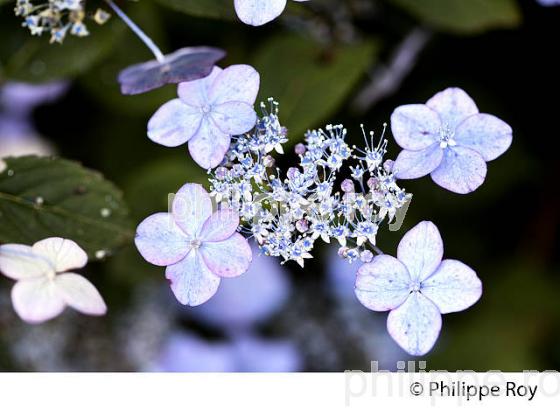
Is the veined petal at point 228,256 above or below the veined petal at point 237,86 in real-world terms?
below

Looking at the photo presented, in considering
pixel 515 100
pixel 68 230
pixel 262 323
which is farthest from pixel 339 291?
pixel 68 230

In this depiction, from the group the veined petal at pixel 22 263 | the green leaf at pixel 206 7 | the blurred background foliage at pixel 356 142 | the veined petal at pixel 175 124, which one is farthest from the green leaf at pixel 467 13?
the veined petal at pixel 22 263

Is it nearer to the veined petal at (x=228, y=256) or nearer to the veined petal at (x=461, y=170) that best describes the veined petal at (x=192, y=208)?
the veined petal at (x=228, y=256)

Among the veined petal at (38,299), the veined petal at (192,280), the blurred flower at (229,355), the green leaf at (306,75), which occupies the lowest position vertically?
the blurred flower at (229,355)

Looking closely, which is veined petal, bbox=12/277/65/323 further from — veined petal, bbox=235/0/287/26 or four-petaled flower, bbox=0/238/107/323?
veined petal, bbox=235/0/287/26

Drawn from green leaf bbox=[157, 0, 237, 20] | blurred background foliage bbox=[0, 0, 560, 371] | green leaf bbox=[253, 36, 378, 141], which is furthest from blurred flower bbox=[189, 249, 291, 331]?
green leaf bbox=[157, 0, 237, 20]

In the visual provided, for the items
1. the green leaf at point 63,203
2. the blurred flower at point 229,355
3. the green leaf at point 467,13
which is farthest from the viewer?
the blurred flower at point 229,355

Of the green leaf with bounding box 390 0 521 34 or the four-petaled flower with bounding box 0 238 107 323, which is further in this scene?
the green leaf with bounding box 390 0 521 34

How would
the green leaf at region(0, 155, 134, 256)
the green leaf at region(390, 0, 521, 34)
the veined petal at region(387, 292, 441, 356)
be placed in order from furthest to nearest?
the green leaf at region(390, 0, 521, 34) → the green leaf at region(0, 155, 134, 256) → the veined petal at region(387, 292, 441, 356)
